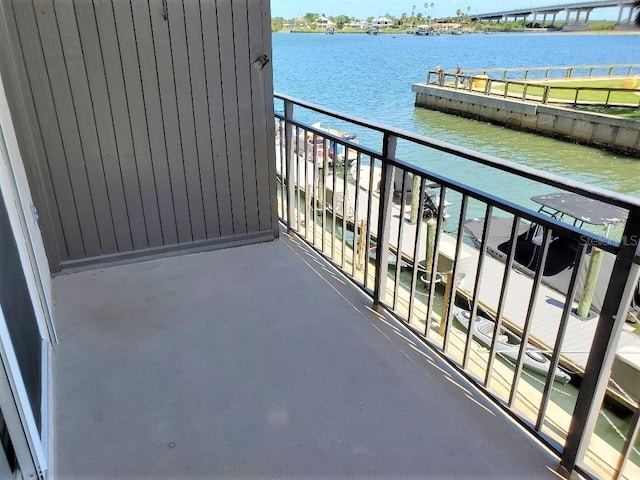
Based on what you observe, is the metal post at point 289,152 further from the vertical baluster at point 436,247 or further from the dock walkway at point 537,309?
the dock walkway at point 537,309

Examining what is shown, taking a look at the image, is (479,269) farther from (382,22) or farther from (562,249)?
(382,22)

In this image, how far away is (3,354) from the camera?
106 cm

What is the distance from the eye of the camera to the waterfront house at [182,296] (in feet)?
4.99

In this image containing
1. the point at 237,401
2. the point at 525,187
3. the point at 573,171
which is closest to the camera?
the point at 237,401

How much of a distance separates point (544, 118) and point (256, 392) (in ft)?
60.5

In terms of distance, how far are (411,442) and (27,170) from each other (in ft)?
7.49

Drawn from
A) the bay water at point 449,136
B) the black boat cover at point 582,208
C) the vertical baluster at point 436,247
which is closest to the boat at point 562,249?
the black boat cover at point 582,208

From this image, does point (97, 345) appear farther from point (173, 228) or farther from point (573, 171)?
point (573, 171)

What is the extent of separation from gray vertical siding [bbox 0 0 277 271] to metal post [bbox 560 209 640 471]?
7.08ft

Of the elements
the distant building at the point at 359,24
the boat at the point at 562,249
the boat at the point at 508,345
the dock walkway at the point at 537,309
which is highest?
the distant building at the point at 359,24

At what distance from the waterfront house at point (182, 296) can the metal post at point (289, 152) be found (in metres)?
0.02

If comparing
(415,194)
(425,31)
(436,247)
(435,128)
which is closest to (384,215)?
(436,247)

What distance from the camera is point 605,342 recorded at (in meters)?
1.26

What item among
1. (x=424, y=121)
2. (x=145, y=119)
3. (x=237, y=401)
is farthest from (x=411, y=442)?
(x=424, y=121)
